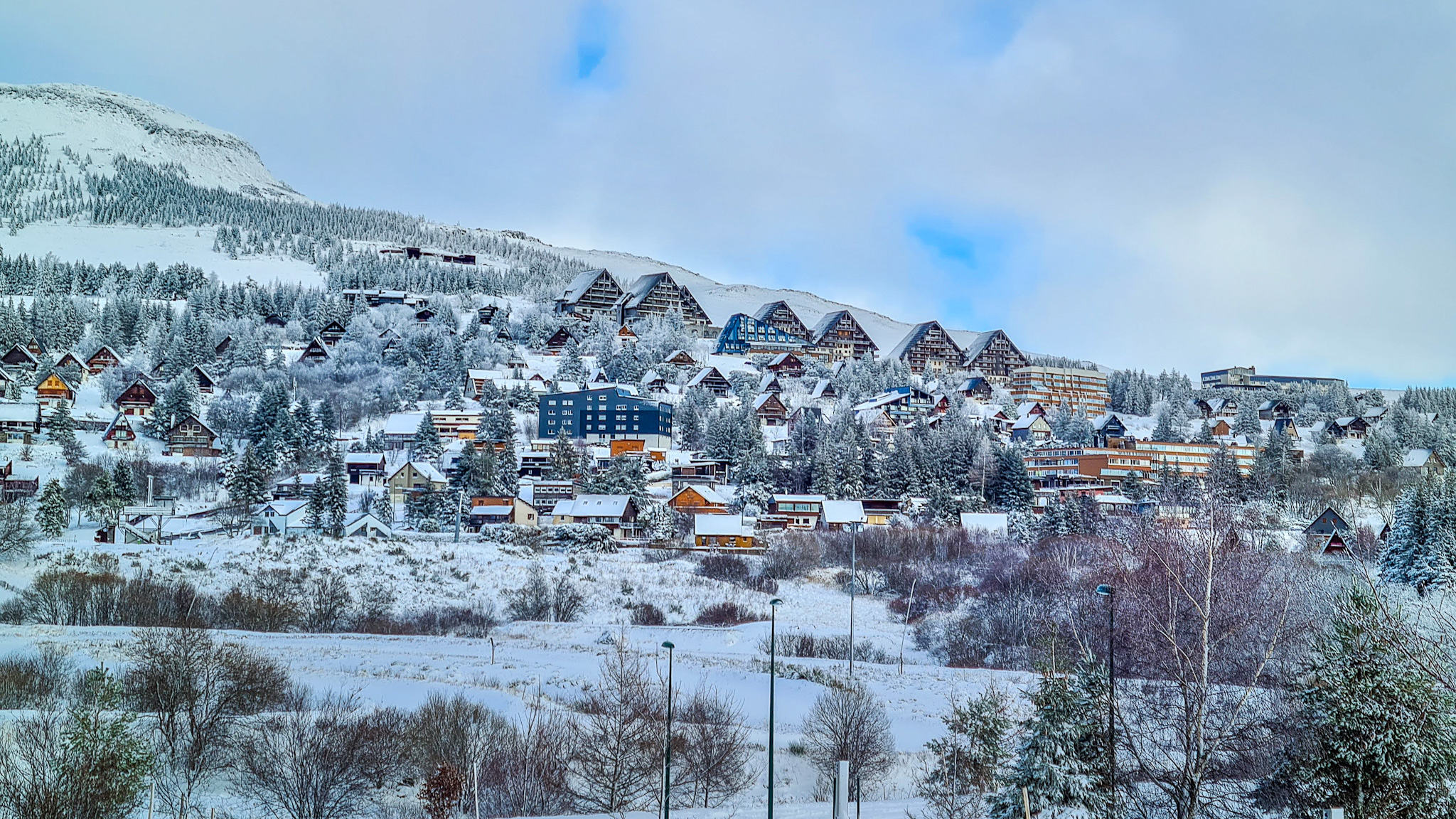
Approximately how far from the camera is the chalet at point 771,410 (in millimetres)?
79812

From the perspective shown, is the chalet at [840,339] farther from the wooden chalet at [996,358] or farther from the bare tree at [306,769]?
the bare tree at [306,769]

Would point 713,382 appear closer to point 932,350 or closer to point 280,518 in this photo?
point 932,350

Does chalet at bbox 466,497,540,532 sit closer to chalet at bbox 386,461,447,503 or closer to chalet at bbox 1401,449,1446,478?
chalet at bbox 386,461,447,503

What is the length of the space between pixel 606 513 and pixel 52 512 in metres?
25.8

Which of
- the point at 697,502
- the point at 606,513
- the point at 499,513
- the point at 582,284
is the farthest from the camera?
the point at 582,284

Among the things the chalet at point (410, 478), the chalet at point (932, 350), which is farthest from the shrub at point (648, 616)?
the chalet at point (932, 350)

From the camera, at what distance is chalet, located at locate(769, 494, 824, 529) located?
190ft

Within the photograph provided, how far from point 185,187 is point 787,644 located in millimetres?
152993

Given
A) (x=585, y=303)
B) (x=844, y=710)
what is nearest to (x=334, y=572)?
(x=844, y=710)

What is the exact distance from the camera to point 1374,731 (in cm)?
1491

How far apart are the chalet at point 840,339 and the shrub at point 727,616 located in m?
70.3

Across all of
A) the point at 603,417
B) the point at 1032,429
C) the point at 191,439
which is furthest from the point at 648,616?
the point at 1032,429

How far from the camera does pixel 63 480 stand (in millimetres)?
52844

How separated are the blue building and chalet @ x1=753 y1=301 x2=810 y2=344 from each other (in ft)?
135
